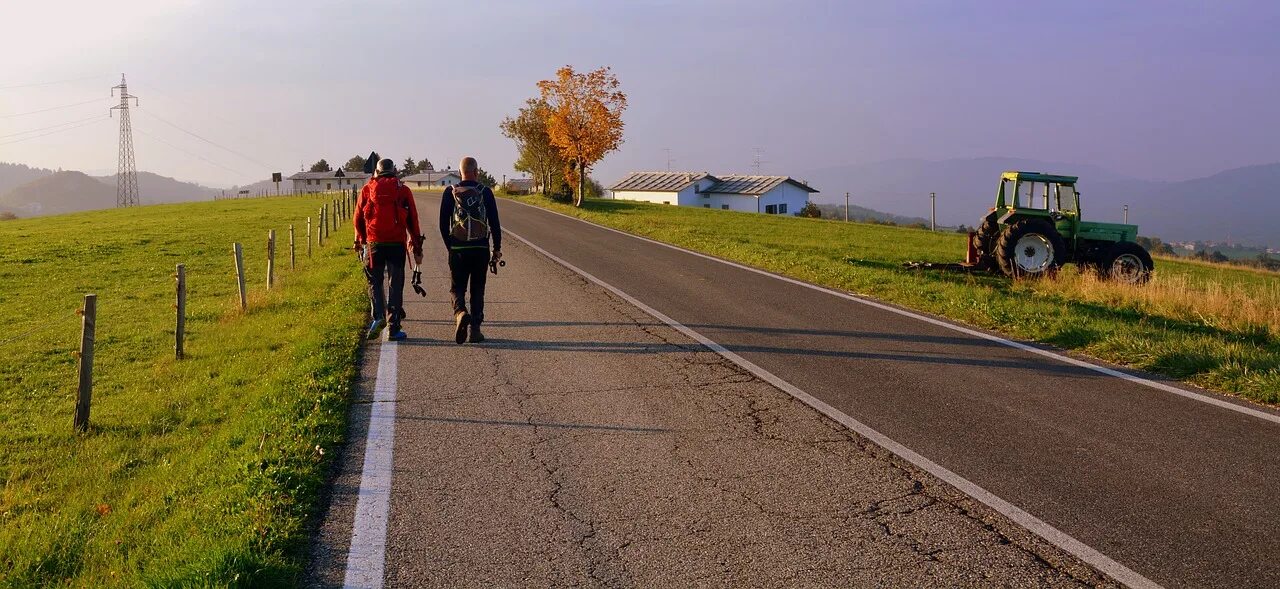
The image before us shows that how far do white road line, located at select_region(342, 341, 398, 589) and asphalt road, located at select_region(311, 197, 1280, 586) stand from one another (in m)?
0.06

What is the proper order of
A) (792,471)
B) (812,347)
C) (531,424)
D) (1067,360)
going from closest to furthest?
(792,471)
(531,424)
(1067,360)
(812,347)

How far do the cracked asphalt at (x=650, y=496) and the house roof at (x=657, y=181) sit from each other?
9286cm

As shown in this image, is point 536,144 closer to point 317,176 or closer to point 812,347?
point 812,347

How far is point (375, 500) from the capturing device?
4891 mm

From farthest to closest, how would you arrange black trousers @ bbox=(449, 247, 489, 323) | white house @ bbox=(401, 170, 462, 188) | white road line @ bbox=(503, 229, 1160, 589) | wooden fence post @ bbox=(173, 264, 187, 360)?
white house @ bbox=(401, 170, 462, 188) → wooden fence post @ bbox=(173, 264, 187, 360) → black trousers @ bbox=(449, 247, 489, 323) → white road line @ bbox=(503, 229, 1160, 589)

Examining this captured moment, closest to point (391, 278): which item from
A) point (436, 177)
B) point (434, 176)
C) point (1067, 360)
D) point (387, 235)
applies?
point (387, 235)

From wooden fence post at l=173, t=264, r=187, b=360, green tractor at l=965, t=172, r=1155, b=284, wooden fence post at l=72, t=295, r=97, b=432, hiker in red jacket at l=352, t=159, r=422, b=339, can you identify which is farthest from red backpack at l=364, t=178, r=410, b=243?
green tractor at l=965, t=172, r=1155, b=284

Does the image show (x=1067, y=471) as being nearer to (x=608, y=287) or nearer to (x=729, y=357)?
(x=729, y=357)

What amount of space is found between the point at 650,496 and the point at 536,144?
65715mm

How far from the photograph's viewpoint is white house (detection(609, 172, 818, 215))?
3761 inches

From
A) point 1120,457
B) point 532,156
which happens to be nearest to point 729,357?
point 1120,457

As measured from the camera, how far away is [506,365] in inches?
328

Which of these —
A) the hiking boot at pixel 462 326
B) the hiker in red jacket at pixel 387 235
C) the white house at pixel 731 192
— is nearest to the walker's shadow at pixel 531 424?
the hiking boot at pixel 462 326

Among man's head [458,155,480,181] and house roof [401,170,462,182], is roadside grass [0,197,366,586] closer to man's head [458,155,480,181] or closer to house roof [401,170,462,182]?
man's head [458,155,480,181]
